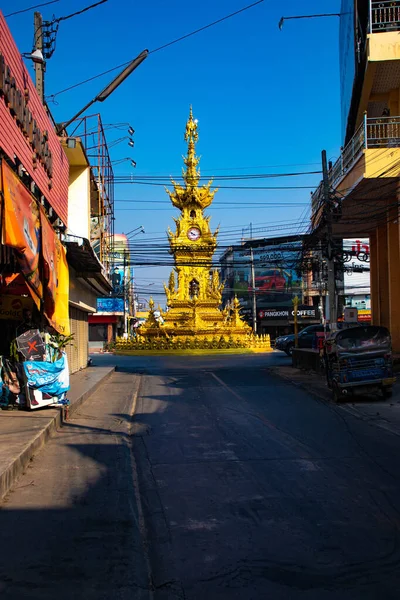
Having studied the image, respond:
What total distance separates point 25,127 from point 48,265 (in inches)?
104

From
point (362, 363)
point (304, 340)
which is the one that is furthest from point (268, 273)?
point (362, 363)


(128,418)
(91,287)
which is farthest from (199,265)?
(128,418)

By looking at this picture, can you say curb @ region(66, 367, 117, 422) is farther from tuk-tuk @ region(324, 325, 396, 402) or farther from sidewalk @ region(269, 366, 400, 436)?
tuk-tuk @ region(324, 325, 396, 402)

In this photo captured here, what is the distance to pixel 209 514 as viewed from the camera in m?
5.26

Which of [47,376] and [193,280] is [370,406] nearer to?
[47,376]

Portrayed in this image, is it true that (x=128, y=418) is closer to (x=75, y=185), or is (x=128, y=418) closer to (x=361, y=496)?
(x=361, y=496)

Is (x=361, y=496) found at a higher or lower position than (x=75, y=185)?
lower

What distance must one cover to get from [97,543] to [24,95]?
28.8ft

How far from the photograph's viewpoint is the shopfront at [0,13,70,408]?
8.18 metres

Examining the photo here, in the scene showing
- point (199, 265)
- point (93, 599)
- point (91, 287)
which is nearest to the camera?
point (93, 599)

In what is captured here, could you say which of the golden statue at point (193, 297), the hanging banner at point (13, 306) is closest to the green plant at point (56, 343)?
the hanging banner at point (13, 306)

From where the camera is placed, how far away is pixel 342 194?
19.4m

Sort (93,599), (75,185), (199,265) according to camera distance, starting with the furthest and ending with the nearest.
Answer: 1. (199,265)
2. (75,185)
3. (93,599)

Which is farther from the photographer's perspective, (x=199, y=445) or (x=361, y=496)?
(x=199, y=445)
